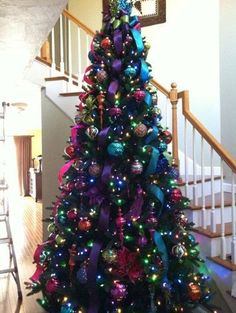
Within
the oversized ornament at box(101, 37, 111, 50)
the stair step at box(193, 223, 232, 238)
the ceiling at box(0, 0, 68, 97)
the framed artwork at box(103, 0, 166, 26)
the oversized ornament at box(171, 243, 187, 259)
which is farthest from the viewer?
the framed artwork at box(103, 0, 166, 26)

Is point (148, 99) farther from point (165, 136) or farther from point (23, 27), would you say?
point (23, 27)

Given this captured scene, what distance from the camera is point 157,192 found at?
1.98 metres

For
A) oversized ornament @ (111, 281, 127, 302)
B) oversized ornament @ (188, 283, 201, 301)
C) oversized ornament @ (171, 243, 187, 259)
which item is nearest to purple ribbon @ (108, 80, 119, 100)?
oversized ornament @ (171, 243, 187, 259)

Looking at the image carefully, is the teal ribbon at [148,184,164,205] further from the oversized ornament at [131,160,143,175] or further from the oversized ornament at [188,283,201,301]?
the oversized ornament at [188,283,201,301]

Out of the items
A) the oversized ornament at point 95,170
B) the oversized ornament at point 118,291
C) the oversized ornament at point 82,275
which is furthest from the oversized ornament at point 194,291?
the oversized ornament at point 95,170

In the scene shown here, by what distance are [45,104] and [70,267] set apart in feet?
7.21

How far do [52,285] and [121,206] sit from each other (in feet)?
2.14

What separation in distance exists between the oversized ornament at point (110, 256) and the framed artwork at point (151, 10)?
3525 millimetres

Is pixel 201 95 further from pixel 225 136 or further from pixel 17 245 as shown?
pixel 17 245

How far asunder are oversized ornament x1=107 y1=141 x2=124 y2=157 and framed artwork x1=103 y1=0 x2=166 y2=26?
3107 mm

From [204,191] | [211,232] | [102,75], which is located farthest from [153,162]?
[204,191]

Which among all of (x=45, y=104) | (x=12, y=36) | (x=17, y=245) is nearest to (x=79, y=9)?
(x=45, y=104)

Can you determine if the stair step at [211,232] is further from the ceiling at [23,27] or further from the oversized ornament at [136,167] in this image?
the ceiling at [23,27]

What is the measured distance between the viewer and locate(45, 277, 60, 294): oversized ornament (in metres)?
2.08
